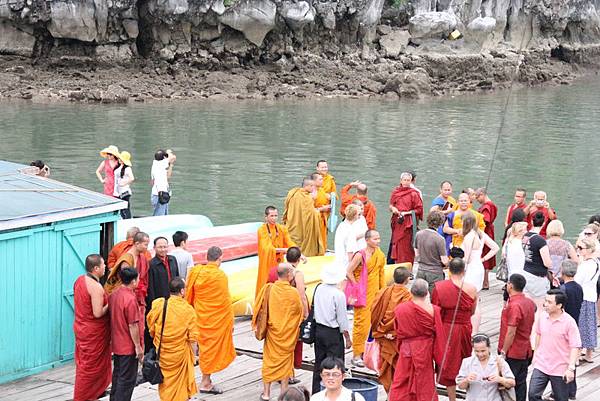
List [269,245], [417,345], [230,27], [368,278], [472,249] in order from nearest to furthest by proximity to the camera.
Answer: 1. [417,345]
2. [368,278]
3. [472,249]
4. [269,245]
5. [230,27]

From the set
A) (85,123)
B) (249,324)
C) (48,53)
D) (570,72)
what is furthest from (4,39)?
(249,324)

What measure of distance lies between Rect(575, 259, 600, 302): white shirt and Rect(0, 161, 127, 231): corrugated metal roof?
4.73 m

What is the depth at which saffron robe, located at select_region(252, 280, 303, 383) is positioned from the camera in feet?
31.2

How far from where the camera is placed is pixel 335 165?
29.8 metres

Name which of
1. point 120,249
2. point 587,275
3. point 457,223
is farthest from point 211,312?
point 457,223

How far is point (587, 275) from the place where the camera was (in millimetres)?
10539

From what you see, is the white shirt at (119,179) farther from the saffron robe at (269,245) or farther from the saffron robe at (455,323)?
the saffron robe at (455,323)

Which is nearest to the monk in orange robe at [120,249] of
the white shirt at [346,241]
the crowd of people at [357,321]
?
the crowd of people at [357,321]

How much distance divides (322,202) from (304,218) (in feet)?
1.97

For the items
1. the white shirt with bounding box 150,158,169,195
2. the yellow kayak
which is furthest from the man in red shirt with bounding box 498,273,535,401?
the white shirt with bounding box 150,158,169,195

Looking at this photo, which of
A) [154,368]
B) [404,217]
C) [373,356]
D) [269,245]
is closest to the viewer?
[154,368]

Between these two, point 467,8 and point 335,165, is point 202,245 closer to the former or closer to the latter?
point 335,165

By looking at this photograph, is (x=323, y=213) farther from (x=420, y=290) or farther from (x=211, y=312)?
(x=420, y=290)

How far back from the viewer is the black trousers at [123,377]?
9227 mm
